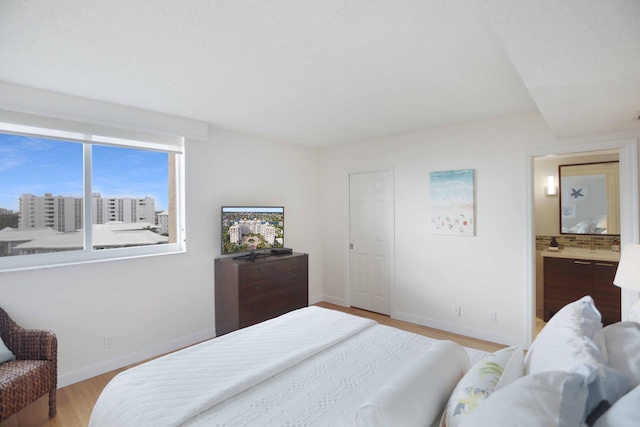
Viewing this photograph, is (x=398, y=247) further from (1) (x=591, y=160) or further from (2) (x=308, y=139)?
(1) (x=591, y=160)

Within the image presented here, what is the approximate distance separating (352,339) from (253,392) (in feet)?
2.67

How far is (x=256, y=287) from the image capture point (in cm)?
352

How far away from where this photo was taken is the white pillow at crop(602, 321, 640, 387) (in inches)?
39.8

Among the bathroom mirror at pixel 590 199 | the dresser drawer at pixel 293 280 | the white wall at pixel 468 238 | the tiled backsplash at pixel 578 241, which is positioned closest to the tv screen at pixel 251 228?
the dresser drawer at pixel 293 280

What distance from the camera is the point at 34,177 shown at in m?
2.63

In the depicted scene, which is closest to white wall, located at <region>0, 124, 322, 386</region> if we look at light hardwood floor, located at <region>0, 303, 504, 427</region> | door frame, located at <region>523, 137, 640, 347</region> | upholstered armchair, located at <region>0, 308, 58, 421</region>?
light hardwood floor, located at <region>0, 303, 504, 427</region>

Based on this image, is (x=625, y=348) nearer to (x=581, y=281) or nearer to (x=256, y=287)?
(x=256, y=287)

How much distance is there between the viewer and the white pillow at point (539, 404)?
75 centimetres

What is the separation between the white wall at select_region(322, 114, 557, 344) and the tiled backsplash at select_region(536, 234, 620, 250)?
1463 millimetres

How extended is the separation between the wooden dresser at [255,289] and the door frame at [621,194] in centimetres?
253

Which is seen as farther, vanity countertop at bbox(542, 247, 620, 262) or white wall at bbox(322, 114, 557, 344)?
vanity countertop at bbox(542, 247, 620, 262)

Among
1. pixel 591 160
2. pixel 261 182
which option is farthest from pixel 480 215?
pixel 261 182

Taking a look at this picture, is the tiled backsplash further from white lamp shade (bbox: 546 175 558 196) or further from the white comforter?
the white comforter

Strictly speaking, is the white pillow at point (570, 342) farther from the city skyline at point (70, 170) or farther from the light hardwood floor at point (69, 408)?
the city skyline at point (70, 170)
